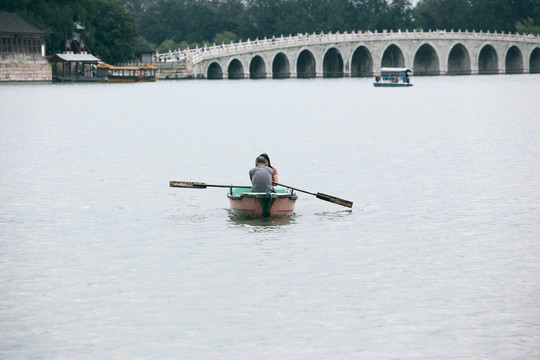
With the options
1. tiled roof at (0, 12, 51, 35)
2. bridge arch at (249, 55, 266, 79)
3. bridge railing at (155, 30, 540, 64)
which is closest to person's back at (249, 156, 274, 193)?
tiled roof at (0, 12, 51, 35)

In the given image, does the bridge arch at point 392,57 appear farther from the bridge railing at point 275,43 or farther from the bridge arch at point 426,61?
the bridge railing at point 275,43

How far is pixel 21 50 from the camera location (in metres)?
70.6

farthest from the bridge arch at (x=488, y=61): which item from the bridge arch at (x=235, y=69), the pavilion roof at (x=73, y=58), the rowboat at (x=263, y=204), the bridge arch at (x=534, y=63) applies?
the rowboat at (x=263, y=204)

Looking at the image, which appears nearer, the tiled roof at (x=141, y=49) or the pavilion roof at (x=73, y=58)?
the pavilion roof at (x=73, y=58)

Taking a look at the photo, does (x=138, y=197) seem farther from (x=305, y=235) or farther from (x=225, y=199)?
(x=305, y=235)

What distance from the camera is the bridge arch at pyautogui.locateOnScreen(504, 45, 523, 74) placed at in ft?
361

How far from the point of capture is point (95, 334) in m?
9.88

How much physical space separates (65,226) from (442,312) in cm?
765

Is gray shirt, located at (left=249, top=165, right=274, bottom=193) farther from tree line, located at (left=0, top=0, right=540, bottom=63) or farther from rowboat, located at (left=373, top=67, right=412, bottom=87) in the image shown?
tree line, located at (left=0, top=0, right=540, bottom=63)

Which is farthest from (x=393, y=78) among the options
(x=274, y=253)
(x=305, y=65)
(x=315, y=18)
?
(x=274, y=253)

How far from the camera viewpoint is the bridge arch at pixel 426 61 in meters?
Result: 106

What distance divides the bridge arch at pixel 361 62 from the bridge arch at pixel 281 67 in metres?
8.48

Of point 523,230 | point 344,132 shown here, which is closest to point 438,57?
point 344,132

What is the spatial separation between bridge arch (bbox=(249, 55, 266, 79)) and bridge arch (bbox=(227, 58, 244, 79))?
6.95 feet
